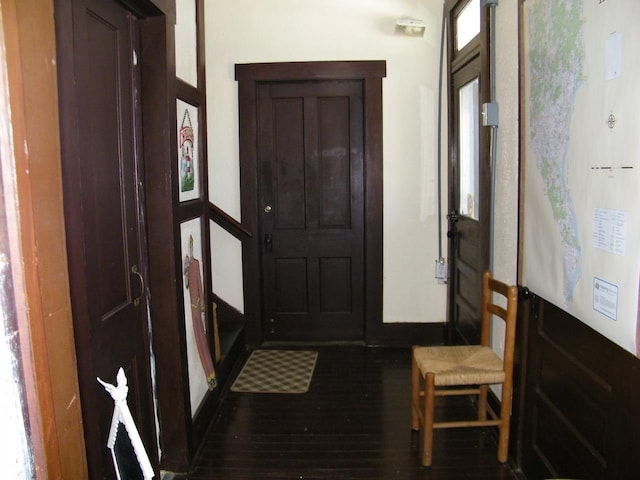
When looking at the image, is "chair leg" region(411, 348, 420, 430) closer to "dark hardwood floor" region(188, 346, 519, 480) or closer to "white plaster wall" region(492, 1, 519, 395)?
"dark hardwood floor" region(188, 346, 519, 480)


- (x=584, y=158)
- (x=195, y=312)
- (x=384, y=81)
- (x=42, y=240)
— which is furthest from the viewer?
(x=384, y=81)

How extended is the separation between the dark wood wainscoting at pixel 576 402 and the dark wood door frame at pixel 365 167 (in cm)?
183

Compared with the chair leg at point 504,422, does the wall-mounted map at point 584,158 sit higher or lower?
higher

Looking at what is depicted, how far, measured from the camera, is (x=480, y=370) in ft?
Result: 8.12

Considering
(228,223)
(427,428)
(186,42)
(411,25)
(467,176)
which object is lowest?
(427,428)

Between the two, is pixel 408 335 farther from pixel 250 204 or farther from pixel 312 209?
pixel 250 204

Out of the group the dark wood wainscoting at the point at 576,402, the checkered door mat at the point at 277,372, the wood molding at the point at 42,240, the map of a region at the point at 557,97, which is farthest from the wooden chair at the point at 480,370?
the wood molding at the point at 42,240

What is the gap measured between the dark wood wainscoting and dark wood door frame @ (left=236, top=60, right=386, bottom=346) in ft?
5.99

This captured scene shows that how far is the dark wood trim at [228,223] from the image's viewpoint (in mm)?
3815

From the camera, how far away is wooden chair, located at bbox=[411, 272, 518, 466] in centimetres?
244

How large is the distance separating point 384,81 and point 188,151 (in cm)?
179

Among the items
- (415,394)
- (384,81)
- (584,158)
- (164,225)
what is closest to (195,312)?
(164,225)

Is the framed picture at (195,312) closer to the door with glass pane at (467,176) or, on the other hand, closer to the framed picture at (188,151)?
the framed picture at (188,151)

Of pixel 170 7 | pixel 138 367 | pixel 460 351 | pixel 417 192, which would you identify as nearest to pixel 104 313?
pixel 138 367
